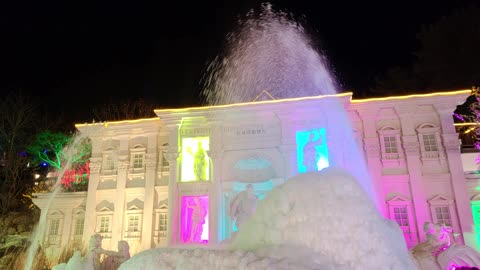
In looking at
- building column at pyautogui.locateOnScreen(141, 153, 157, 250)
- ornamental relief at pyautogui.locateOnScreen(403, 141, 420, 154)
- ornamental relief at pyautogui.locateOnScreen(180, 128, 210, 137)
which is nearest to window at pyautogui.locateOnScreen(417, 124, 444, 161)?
ornamental relief at pyautogui.locateOnScreen(403, 141, 420, 154)

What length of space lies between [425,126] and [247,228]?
1845cm

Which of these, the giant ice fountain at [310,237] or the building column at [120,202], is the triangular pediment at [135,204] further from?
the giant ice fountain at [310,237]

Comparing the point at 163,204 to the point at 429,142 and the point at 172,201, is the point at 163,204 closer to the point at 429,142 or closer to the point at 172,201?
the point at 172,201

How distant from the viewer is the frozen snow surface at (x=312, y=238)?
13.8ft

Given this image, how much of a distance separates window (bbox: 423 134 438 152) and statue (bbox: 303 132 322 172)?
5692 mm

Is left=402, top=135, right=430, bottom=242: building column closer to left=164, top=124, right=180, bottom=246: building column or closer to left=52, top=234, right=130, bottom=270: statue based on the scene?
left=164, top=124, right=180, bottom=246: building column

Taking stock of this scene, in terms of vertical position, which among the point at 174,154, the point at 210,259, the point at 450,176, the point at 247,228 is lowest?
the point at 210,259

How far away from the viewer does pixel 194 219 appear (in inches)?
809

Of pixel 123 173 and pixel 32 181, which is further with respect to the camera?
pixel 32 181

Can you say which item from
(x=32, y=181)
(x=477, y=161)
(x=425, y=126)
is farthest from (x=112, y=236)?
(x=477, y=161)

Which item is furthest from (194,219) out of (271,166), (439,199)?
(439,199)

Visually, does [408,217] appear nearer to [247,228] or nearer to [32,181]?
[247,228]

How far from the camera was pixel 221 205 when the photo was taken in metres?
20.2

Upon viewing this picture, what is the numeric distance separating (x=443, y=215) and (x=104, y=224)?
18.4 meters
